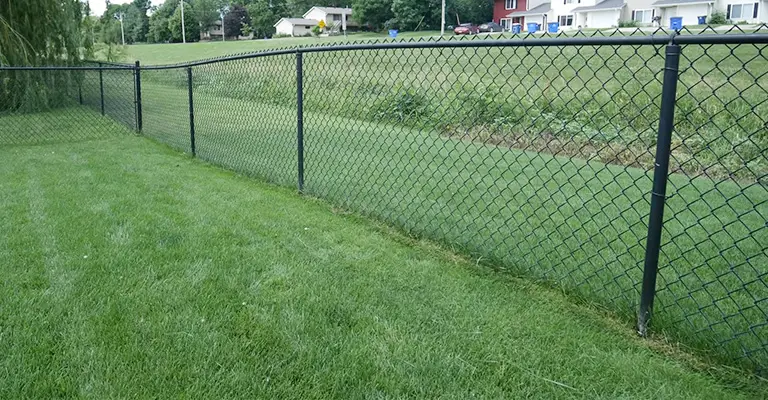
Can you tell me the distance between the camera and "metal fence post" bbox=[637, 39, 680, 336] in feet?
7.09

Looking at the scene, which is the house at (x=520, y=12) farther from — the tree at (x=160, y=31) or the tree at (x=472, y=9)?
the tree at (x=160, y=31)

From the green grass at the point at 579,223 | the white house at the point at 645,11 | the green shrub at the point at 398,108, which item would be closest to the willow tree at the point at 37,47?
the green grass at the point at 579,223

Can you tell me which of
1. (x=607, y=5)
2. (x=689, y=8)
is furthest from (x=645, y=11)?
(x=689, y=8)

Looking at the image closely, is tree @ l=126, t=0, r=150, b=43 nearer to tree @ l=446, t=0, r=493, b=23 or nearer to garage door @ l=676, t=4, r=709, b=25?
tree @ l=446, t=0, r=493, b=23

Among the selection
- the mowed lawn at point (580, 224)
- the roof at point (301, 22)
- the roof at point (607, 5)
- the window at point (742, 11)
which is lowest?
the mowed lawn at point (580, 224)

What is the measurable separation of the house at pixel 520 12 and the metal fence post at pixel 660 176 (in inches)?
1854

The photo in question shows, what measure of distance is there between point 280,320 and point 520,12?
54.8 m

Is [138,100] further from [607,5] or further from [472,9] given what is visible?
[472,9]

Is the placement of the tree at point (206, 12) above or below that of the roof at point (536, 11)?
above

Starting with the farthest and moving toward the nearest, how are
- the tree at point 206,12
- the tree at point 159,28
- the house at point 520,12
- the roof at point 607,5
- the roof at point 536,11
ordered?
the tree at point 206,12 < the tree at point 159,28 < the roof at point 536,11 < the house at point 520,12 < the roof at point 607,5

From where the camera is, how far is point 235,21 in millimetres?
76500

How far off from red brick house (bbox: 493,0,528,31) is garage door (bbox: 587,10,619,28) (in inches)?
461

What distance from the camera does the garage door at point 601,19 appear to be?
38.9 meters

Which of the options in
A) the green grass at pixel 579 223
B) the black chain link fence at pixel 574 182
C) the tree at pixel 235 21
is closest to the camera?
the black chain link fence at pixel 574 182
